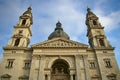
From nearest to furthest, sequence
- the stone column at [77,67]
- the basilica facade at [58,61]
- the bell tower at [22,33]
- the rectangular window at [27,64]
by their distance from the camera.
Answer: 1. the stone column at [77,67]
2. the basilica facade at [58,61]
3. the rectangular window at [27,64]
4. the bell tower at [22,33]

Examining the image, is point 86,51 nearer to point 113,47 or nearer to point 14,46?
point 113,47

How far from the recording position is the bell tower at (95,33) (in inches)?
1201

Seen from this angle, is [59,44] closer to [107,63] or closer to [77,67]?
[77,67]

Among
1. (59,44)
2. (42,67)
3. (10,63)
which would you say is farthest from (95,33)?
(10,63)

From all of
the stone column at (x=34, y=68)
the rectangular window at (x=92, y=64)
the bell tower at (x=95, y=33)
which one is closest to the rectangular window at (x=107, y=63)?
the rectangular window at (x=92, y=64)

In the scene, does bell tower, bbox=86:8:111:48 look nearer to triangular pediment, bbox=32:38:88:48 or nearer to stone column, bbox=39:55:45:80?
triangular pediment, bbox=32:38:88:48

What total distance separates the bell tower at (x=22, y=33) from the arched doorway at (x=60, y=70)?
8010 millimetres

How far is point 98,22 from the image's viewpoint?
35.2m

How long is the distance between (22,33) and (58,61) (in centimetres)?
1063

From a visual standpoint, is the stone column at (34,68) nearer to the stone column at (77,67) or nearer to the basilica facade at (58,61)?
the basilica facade at (58,61)

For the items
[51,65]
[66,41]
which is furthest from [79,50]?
[51,65]

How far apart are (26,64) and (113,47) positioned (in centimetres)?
1763

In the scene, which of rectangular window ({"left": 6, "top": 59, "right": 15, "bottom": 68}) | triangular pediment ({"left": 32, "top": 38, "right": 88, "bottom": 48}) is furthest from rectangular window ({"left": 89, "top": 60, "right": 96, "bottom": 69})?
rectangular window ({"left": 6, "top": 59, "right": 15, "bottom": 68})

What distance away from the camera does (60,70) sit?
28.2 metres
